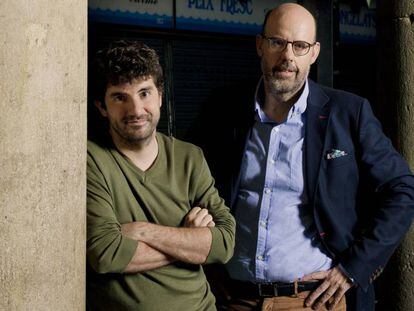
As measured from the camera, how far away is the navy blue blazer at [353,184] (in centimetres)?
343

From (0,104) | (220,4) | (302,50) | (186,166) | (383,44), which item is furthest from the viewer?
(220,4)

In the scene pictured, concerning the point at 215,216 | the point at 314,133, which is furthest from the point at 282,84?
the point at 215,216

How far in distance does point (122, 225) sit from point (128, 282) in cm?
20

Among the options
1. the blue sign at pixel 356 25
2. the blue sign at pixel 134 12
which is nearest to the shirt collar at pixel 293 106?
the blue sign at pixel 134 12

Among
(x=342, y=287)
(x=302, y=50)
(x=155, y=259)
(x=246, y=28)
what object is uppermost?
(x=246, y=28)

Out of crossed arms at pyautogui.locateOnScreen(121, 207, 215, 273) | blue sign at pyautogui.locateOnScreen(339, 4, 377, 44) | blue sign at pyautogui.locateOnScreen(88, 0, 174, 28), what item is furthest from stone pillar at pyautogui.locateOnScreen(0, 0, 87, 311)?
blue sign at pyautogui.locateOnScreen(339, 4, 377, 44)

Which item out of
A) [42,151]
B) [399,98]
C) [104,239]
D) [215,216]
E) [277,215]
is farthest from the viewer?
[399,98]

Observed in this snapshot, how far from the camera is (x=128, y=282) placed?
2707 mm

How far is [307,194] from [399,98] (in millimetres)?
1289

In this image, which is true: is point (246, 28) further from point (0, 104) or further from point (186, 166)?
point (0, 104)

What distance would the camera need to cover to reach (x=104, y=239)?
8.64ft

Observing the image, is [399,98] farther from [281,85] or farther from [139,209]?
[139,209]

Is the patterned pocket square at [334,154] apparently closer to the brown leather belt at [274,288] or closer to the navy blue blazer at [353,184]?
the navy blue blazer at [353,184]

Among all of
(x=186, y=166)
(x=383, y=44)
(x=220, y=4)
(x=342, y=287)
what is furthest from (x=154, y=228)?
(x=220, y=4)
